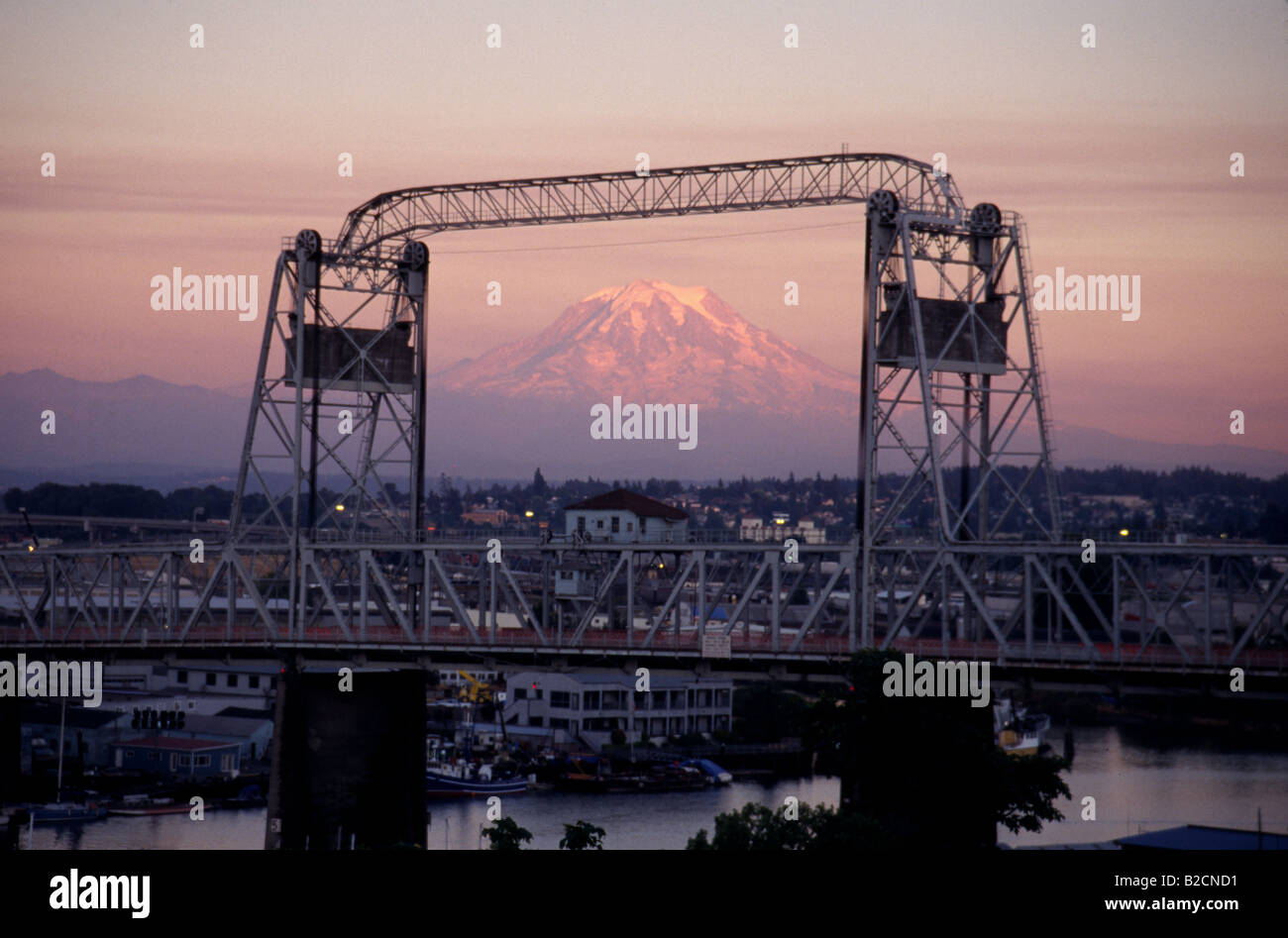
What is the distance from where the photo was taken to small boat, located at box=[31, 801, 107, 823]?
7275cm

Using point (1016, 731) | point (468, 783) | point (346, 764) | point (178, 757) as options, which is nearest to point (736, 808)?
point (346, 764)

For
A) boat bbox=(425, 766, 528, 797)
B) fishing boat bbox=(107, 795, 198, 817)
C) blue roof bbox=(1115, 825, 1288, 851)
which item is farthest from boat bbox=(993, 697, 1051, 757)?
fishing boat bbox=(107, 795, 198, 817)

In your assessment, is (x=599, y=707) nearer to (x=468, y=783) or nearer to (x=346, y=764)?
(x=468, y=783)

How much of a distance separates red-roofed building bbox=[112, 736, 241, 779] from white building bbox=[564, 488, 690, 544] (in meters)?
27.6

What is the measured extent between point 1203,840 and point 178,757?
184ft

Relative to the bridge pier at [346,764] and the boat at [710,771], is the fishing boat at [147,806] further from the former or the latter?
the boat at [710,771]

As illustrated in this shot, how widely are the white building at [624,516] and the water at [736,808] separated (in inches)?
505

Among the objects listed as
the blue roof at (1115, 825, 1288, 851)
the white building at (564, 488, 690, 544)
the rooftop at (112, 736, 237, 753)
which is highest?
the white building at (564, 488, 690, 544)

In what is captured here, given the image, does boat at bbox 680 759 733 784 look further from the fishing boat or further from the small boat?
the small boat

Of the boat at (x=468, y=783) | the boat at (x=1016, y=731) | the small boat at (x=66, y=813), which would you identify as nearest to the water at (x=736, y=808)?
the small boat at (x=66, y=813)

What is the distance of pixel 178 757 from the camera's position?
8644 centimetres

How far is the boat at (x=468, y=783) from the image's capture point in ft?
278
